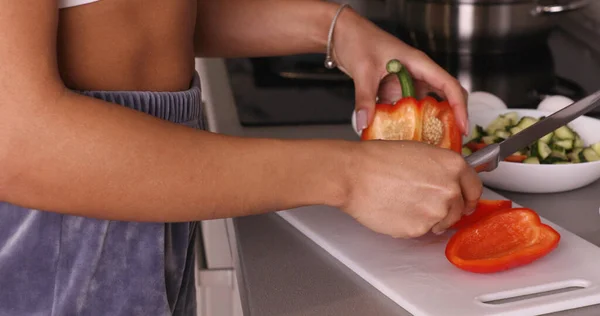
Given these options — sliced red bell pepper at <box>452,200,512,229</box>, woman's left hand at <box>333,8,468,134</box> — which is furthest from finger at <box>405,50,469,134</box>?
sliced red bell pepper at <box>452,200,512,229</box>

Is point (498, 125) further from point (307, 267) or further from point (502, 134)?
point (307, 267)

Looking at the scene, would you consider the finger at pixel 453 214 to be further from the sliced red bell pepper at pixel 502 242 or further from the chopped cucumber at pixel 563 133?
the chopped cucumber at pixel 563 133

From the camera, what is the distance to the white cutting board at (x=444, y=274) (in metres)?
0.86

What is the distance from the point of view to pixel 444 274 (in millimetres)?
925

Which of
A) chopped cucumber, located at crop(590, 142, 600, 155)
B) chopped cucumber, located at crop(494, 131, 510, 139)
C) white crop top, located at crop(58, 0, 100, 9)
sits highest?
white crop top, located at crop(58, 0, 100, 9)

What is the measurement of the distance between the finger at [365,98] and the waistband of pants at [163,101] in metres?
0.23

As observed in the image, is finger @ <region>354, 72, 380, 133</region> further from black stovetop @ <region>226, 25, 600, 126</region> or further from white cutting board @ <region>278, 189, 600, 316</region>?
black stovetop @ <region>226, 25, 600, 126</region>

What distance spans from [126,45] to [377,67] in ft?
1.25

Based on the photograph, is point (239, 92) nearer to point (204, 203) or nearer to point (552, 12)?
point (552, 12)

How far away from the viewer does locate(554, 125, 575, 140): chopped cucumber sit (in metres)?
1.22

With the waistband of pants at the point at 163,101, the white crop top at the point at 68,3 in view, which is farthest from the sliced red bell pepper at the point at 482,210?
the white crop top at the point at 68,3

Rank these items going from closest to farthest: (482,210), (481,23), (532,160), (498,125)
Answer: (482,210) < (532,160) < (498,125) < (481,23)

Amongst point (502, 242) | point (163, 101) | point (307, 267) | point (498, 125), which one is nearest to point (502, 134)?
point (498, 125)

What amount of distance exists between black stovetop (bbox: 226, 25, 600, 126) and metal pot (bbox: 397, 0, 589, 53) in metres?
0.03
